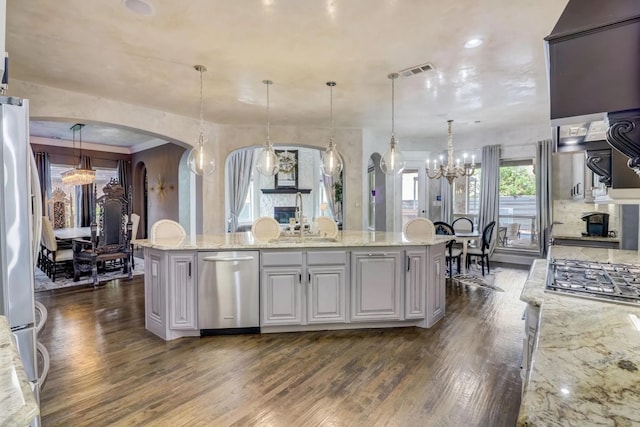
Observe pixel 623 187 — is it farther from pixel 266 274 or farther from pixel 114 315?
pixel 114 315

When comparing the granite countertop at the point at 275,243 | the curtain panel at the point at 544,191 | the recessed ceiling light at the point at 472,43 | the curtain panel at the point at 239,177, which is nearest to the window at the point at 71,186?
the curtain panel at the point at 239,177

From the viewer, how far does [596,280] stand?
5.41 feet

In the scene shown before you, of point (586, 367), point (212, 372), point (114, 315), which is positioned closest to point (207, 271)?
point (212, 372)

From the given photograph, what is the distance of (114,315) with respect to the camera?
3902mm

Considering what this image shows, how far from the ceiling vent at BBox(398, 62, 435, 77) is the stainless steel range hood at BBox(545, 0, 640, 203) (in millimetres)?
2464

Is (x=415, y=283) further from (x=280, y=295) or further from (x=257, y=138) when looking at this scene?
(x=257, y=138)

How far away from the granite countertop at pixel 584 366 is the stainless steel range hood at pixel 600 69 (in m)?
0.56

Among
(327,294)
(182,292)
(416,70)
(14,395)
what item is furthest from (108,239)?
(14,395)

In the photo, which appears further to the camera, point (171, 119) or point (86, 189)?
point (86, 189)

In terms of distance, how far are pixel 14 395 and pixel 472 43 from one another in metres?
3.70

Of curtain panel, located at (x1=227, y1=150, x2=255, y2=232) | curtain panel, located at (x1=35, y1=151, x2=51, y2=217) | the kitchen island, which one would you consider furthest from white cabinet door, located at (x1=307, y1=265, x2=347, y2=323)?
curtain panel, located at (x1=35, y1=151, x2=51, y2=217)

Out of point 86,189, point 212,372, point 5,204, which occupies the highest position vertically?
point 86,189

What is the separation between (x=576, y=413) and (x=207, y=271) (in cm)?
307

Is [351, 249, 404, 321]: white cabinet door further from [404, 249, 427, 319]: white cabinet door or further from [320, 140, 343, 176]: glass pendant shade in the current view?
[320, 140, 343, 176]: glass pendant shade
